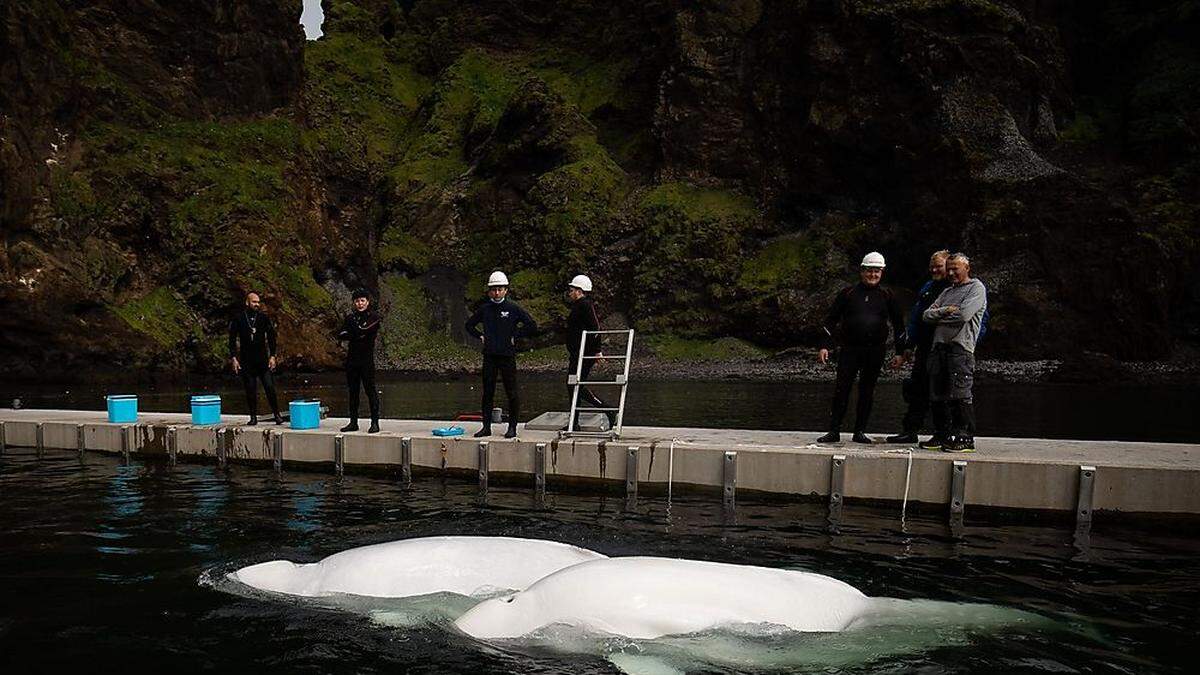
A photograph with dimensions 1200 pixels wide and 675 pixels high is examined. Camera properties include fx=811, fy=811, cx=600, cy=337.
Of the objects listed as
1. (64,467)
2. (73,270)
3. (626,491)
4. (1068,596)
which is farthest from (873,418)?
(73,270)

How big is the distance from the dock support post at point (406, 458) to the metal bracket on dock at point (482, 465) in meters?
1.32

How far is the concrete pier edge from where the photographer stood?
969cm

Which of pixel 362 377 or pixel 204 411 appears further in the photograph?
pixel 204 411

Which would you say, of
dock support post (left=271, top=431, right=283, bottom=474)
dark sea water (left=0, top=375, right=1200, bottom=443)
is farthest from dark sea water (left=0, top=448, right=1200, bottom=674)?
dark sea water (left=0, top=375, right=1200, bottom=443)

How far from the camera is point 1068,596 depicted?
7.34 m

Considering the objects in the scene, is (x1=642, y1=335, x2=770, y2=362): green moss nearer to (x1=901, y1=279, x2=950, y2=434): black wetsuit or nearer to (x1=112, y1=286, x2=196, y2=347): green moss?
(x1=112, y1=286, x2=196, y2=347): green moss

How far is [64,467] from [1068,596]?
53.7ft

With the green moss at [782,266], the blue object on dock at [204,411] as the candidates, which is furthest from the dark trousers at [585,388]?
the green moss at [782,266]

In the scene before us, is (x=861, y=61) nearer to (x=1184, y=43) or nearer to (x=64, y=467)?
(x=1184, y=43)

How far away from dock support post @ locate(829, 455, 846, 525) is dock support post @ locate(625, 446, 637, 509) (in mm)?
2754

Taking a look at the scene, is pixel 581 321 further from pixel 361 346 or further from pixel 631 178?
pixel 631 178

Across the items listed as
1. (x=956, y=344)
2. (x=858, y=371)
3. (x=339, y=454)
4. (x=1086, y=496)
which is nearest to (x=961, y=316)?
(x=956, y=344)

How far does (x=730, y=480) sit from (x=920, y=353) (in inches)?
127

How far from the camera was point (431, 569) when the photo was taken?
6.93 meters
